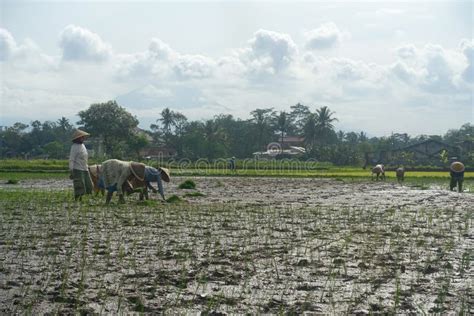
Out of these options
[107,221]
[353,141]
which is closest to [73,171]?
[107,221]

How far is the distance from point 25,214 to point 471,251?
763 centimetres

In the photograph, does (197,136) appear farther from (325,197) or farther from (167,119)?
(325,197)

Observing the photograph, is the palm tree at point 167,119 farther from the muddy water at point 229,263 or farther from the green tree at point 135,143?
the muddy water at point 229,263

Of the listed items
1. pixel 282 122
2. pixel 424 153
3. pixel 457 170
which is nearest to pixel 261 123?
pixel 282 122

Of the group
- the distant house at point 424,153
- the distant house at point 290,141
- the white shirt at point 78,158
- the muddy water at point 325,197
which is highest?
the distant house at point 290,141

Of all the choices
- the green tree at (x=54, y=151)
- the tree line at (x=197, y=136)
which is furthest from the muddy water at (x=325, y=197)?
the green tree at (x=54, y=151)

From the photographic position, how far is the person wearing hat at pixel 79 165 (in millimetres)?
12141

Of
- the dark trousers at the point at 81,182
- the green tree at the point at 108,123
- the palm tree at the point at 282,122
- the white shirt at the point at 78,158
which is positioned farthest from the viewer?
the palm tree at the point at 282,122

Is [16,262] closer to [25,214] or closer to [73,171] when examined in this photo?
[25,214]

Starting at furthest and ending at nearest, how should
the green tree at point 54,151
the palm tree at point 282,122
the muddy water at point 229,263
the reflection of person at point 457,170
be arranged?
the palm tree at point 282,122 < the green tree at point 54,151 < the reflection of person at point 457,170 < the muddy water at point 229,263

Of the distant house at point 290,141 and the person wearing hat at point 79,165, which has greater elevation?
the distant house at point 290,141

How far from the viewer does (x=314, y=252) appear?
699cm

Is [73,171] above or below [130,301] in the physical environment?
above

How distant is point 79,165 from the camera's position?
479 inches
